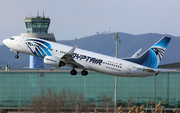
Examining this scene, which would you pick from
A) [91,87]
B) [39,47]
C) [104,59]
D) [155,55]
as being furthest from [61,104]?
[155,55]

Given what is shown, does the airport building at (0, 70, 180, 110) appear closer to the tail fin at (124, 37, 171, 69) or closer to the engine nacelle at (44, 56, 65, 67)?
the engine nacelle at (44, 56, 65, 67)

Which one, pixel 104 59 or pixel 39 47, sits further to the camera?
pixel 39 47

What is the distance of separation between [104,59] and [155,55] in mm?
9793

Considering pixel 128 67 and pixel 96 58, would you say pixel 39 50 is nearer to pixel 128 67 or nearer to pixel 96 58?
pixel 96 58

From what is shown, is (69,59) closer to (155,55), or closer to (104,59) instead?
(104,59)

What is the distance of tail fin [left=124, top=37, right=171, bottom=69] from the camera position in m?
79.8

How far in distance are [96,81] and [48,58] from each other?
66.1 metres

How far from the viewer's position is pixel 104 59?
80188 mm

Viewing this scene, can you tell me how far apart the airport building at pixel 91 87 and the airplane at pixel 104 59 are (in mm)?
61113

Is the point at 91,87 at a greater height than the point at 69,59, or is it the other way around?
the point at 69,59

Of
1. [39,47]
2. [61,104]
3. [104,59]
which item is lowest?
[61,104]

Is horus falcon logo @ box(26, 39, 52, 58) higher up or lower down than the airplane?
higher up

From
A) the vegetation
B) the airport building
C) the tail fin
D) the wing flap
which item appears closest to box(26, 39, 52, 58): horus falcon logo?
the wing flap

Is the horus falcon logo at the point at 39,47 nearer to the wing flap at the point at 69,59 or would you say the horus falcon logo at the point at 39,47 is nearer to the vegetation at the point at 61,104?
the wing flap at the point at 69,59
